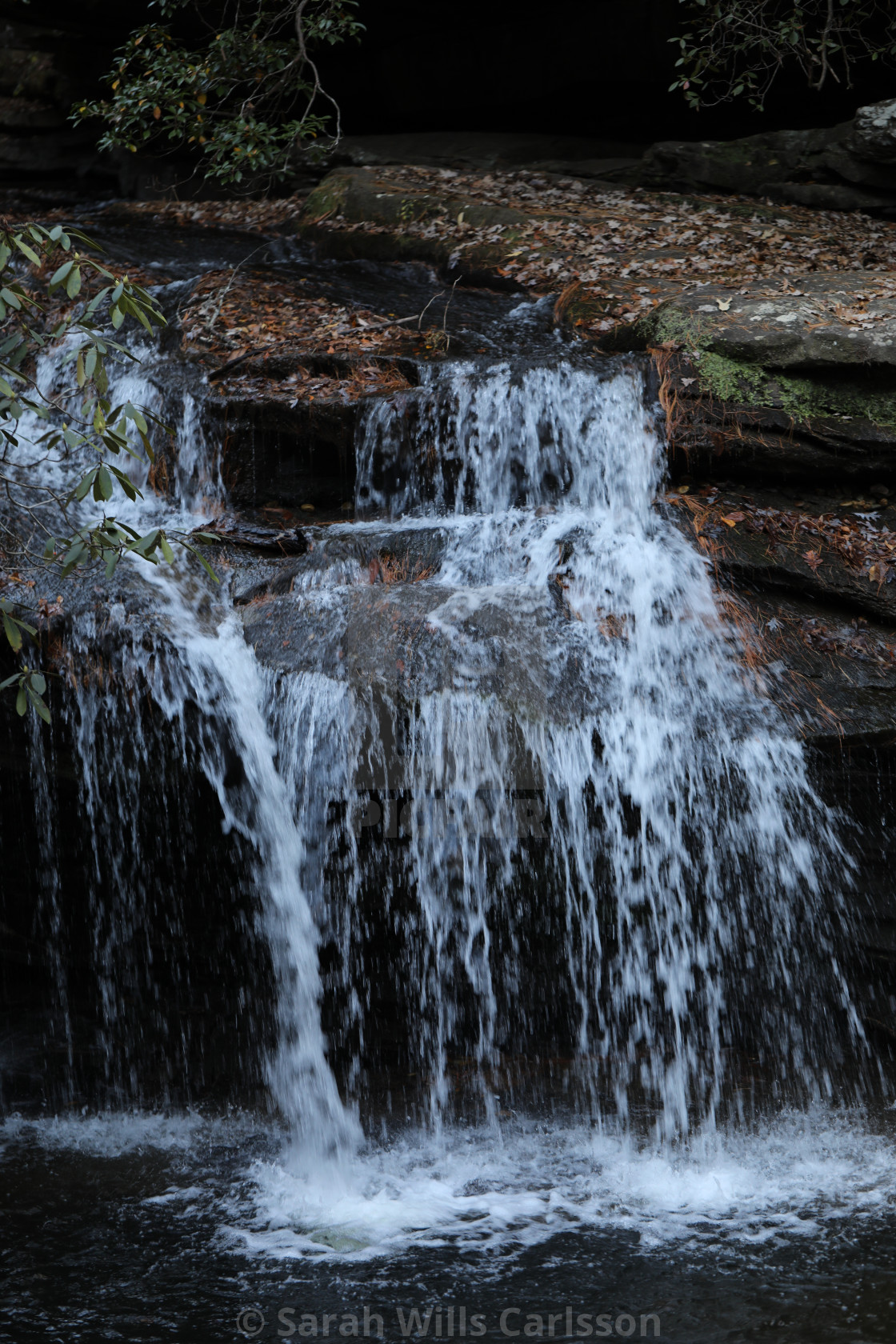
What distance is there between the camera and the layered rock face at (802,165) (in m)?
9.81

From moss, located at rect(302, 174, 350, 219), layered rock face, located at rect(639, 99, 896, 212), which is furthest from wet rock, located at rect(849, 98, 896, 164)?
moss, located at rect(302, 174, 350, 219)

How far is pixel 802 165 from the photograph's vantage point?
34.2 ft

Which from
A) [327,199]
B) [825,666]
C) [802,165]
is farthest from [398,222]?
[825,666]

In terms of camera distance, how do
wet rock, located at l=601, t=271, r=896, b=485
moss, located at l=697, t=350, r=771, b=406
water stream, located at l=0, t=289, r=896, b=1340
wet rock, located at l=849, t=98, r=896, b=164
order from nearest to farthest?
water stream, located at l=0, t=289, r=896, b=1340
wet rock, located at l=601, t=271, r=896, b=485
moss, located at l=697, t=350, r=771, b=406
wet rock, located at l=849, t=98, r=896, b=164

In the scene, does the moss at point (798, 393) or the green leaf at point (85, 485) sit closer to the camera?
the green leaf at point (85, 485)

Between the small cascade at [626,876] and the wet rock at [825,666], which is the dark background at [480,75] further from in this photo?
the small cascade at [626,876]

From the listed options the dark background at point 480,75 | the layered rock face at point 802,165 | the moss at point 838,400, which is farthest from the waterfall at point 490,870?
the dark background at point 480,75

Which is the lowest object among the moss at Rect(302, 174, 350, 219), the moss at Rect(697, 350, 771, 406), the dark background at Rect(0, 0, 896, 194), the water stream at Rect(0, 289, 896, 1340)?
the water stream at Rect(0, 289, 896, 1340)

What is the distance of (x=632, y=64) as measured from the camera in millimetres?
12367

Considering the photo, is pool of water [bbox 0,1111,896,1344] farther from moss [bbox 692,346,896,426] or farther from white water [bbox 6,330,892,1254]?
moss [bbox 692,346,896,426]

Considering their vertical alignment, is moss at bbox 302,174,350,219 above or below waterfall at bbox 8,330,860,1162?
above

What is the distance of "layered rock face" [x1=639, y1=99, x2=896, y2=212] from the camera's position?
32.2 feet

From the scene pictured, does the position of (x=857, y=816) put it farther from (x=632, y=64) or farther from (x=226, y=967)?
Result: (x=632, y=64)

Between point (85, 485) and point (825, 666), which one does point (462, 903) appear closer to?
point (825, 666)
